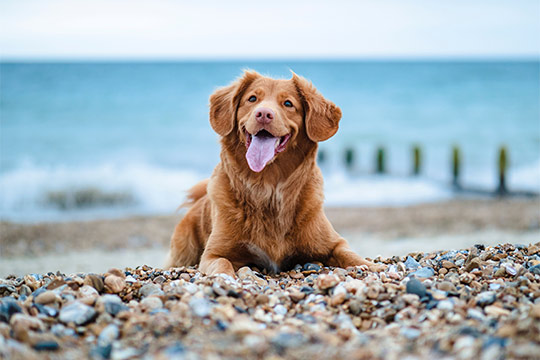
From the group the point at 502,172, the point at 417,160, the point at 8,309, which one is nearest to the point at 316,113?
the point at 8,309

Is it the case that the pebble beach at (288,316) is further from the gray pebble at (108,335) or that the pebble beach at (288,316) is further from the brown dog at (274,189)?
the brown dog at (274,189)

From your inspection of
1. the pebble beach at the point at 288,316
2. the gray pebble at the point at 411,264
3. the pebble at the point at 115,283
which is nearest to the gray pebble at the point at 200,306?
the pebble beach at the point at 288,316

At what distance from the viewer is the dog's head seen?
4.18m

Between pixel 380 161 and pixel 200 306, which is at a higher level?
pixel 200 306

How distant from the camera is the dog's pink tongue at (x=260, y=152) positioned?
421 cm

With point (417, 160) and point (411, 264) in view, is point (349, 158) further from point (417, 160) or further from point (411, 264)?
point (411, 264)

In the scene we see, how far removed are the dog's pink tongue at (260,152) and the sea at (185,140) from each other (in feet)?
3.11

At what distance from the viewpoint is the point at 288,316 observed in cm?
305

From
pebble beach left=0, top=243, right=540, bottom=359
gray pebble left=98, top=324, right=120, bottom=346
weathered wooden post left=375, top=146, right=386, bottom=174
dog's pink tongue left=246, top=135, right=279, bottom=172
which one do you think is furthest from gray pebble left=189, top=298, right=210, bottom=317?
weathered wooden post left=375, top=146, right=386, bottom=174

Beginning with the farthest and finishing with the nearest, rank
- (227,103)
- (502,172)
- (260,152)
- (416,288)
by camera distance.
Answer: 1. (502,172)
2. (227,103)
3. (260,152)
4. (416,288)

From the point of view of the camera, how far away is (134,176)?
→ 16594mm

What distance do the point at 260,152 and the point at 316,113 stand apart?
0.65 meters

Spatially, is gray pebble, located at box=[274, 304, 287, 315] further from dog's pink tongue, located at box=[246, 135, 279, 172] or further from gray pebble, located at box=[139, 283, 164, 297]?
dog's pink tongue, located at box=[246, 135, 279, 172]

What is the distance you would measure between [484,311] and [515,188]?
13410 millimetres
